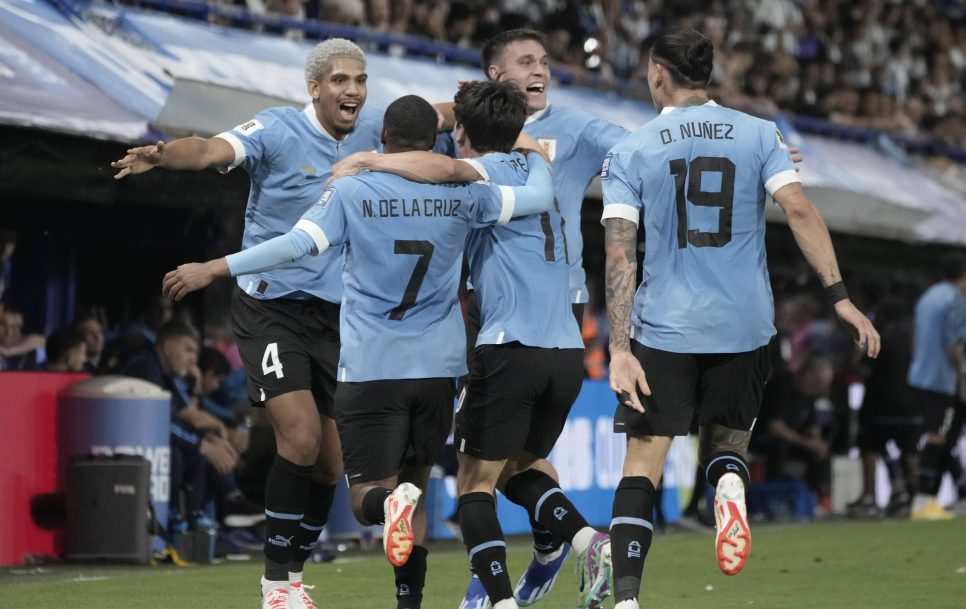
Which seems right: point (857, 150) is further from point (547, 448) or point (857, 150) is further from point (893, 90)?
point (547, 448)

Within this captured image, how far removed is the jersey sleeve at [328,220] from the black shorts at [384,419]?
1.91 feet

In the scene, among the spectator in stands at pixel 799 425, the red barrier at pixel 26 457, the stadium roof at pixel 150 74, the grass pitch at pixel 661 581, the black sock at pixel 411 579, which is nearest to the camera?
the black sock at pixel 411 579

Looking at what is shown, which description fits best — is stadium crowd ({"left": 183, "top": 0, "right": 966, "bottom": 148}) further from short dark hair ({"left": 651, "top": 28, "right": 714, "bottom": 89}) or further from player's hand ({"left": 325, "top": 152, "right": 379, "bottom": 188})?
short dark hair ({"left": 651, "top": 28, "right": 714, "bottom": 89})

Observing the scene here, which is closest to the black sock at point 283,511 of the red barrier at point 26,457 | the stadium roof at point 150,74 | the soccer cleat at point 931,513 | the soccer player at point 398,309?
the soccer player at point 398,309

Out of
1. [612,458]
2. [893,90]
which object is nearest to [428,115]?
[612,458]

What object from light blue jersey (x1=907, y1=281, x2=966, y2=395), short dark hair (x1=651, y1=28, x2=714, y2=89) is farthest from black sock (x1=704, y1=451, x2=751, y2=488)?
light blue jersey (x1=907, y1=281, x2=966, y2=395)

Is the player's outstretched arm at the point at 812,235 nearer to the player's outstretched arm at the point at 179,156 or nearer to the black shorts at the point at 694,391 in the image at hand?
the black shorts at the point at 694,391

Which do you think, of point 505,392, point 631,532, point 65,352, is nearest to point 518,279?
point 505,392

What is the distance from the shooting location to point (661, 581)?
997cm

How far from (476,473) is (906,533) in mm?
7571

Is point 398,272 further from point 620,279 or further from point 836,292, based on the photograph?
point 836,292

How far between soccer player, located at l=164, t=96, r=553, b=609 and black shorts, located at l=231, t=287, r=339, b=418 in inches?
33.4

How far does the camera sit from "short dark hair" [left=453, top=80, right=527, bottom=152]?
703cm

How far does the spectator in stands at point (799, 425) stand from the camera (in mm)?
16344
